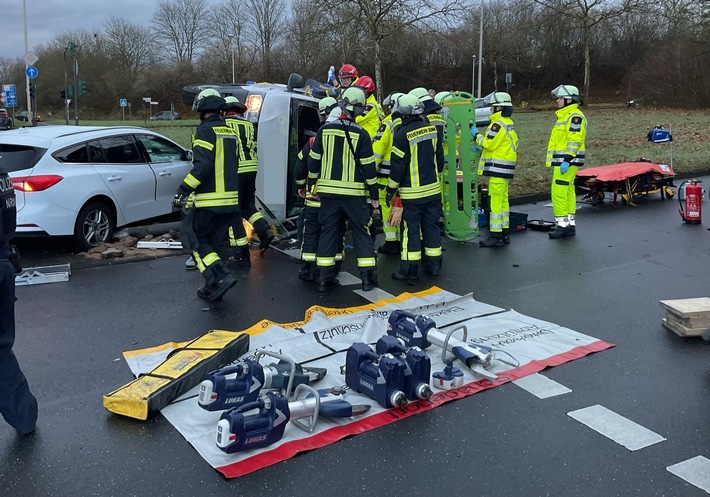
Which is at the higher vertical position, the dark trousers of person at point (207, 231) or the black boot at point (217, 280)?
the dark trousers of person at point (207, 231)

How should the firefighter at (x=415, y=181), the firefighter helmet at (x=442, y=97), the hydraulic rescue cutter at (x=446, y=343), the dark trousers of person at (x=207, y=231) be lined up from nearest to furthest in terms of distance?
the hydraulic rescue cutter at (x=446, y=343), the dark trousers of person at (x=207, y=231), the firefighter at (x=415, y=181), the firefighter helmet at (x=442, y=97)

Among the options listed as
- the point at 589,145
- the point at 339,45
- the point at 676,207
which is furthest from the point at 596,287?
the point at 339,45

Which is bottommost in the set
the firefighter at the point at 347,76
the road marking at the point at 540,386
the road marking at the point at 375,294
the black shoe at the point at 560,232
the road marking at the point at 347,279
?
the road marking at the point at 540,386

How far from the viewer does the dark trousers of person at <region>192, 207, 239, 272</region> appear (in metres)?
6.69

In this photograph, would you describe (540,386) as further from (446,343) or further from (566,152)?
(566,152)

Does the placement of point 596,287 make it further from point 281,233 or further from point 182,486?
point 182,486

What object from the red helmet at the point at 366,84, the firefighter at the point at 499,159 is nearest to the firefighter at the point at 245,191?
the red helmet at the point at 366,84

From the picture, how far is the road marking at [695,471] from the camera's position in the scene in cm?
342

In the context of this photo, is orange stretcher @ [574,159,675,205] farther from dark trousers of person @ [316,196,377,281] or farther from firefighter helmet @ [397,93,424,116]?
dark trousers of person @ [316,196,377,281]

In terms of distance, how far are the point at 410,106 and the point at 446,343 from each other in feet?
10.7

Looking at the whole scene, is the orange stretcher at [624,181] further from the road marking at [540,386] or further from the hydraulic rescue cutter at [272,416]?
the hydraulic rescue cutter at [272,416]

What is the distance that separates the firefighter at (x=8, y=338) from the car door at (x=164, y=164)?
5558mm

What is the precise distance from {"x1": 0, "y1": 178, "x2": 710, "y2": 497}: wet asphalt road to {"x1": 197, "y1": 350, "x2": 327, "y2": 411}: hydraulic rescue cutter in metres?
0.33

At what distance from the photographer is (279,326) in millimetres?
5777
